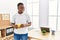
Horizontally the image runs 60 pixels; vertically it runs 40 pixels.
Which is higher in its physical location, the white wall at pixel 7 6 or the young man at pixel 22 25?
the white wall at pixel 7 6

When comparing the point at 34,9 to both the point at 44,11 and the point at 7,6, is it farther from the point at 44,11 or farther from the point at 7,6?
the point at 7,6

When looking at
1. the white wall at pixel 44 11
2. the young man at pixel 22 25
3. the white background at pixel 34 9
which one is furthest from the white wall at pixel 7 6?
the young man at pixel 22 25

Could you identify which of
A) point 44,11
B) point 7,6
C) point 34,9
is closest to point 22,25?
point 7,6

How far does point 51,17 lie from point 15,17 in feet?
7.30

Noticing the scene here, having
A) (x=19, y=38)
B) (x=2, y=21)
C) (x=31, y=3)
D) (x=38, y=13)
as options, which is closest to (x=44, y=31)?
(x=19, y=38)

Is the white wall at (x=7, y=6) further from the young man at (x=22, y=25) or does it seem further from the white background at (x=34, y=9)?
the young man at (x=22, y=25)

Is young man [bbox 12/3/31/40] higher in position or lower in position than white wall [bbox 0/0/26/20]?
lower

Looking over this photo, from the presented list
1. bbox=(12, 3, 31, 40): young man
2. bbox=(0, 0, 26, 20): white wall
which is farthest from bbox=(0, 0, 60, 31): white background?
bbox=(12, 3, 31, 40): young man

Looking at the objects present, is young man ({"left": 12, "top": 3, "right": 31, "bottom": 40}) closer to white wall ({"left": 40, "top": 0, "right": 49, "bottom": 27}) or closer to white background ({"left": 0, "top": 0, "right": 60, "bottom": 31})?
white background ({"left": 0, "top": 0, "right": 60, "bottom": 31})

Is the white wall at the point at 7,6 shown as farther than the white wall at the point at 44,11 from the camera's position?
No

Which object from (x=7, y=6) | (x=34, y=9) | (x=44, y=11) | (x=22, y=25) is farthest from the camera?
(x=34, y=9)

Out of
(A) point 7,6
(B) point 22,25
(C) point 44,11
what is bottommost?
(B) point 22,25

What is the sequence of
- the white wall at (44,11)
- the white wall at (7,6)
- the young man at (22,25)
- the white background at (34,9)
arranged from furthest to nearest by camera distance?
1. the white wall at (44,11)
2. the white background at (34,9)
3. the white wall at (7,6)
4. the young man at (22,25)

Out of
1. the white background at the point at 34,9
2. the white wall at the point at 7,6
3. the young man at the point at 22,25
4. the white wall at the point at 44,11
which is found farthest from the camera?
the white wall at the point at 44,11
